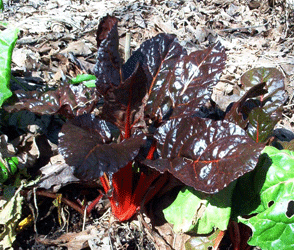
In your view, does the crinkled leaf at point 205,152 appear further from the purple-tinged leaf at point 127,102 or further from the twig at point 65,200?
the twig at point 65,200

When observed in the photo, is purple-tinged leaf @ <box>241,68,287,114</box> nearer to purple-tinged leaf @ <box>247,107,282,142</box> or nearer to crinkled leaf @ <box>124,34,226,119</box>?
purple-tinged leaf @ <box>247,107,282,142</box>

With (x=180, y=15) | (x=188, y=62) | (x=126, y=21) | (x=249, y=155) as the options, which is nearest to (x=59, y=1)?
(x=126, y=21)

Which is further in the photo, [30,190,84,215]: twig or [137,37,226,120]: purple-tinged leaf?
[30,190,84,215]: twig

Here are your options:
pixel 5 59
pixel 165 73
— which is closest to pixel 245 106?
pixel 165 73

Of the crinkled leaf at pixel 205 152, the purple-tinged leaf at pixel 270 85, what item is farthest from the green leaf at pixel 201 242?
the purple-tinged leaf at pixel 270 85

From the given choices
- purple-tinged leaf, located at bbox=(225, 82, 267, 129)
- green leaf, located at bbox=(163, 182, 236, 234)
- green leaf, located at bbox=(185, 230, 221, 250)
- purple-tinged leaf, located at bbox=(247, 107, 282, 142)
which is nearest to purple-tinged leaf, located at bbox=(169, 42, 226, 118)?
purple-tinged leaf, located at bbox=(225, 82, 267, 129)

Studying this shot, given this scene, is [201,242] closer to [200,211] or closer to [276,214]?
[200,211]
